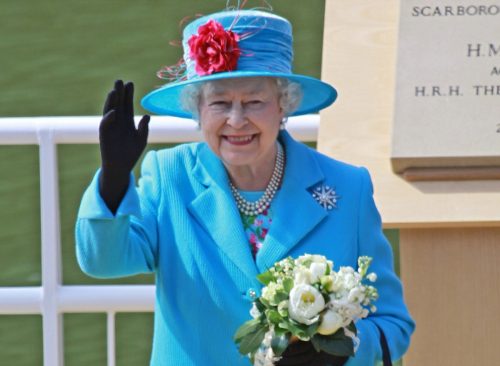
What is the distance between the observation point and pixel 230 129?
9.57 ft

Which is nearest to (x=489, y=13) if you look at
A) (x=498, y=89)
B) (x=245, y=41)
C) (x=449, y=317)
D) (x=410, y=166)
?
(x=498, y=89)

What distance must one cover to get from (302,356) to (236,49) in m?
0.71

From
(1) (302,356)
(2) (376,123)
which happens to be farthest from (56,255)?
(1) (302,356)

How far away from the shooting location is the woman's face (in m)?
2.92

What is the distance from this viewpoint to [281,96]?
304 cm

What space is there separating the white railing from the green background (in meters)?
2.38

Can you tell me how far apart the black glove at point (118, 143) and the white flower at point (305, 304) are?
43 centimetres

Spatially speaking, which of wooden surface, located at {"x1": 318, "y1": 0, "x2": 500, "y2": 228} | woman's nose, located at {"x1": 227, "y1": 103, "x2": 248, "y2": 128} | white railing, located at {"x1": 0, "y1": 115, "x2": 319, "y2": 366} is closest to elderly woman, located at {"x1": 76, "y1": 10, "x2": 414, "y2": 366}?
woman's nose, located at {"x1": 227, "y1": 103, "x2": 248, "y2": 128}

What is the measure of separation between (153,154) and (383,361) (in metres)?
0.72

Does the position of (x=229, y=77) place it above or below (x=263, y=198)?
above

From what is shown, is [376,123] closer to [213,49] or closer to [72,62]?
[213,49]

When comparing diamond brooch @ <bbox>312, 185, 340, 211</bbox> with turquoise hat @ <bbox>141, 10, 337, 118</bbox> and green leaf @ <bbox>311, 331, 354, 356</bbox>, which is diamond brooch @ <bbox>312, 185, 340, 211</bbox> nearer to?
turquoise hat @ <bbox>141, 10, 337, 118</bbox>

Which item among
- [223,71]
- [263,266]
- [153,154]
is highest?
[223,71]

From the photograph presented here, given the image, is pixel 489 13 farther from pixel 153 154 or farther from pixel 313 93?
pixel 153 154
